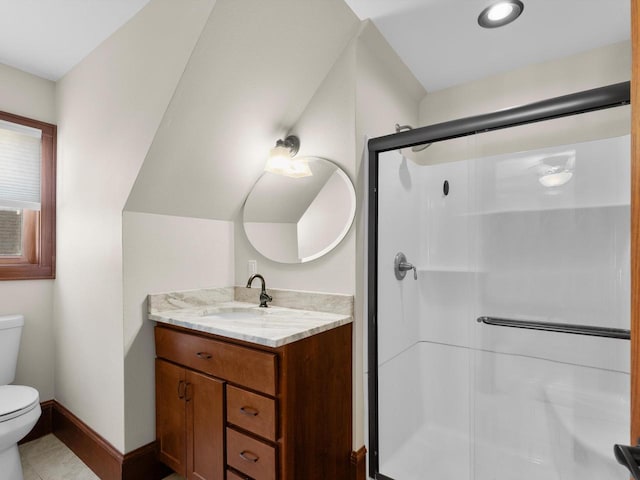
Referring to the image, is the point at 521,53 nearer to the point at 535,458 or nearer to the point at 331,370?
the point at 331,370

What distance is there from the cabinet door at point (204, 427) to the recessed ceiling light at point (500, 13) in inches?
84.8

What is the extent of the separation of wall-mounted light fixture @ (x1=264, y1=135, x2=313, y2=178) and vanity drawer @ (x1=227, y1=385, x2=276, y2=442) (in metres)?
1.19

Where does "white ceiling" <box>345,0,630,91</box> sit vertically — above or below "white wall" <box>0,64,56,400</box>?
above

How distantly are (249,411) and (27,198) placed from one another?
212 centimetres

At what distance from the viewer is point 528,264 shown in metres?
1.98

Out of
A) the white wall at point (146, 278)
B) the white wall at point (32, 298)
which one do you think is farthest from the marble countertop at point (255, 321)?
the white wall at point (32, 298)

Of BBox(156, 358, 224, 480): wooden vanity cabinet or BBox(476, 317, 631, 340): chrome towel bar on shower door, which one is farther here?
BBox(476, 317, 631, 340): chrome towel bar on shower door

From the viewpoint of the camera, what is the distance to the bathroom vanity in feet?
4.54

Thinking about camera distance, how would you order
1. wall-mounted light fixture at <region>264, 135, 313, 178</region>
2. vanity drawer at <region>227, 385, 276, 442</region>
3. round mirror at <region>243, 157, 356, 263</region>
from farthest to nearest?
wall-mounted light fixture at <region>264, 135, 313, 178</region> < round mirror at <region>243, 157, 356, 263</region> < vanity drawer at <region>227, 385, 276, 442</region>

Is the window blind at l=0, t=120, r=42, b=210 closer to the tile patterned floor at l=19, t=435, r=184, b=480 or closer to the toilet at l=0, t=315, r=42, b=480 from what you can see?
the toilet at l=0, t=315, r=42, b=480

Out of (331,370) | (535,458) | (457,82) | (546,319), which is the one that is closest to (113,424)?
(331,370)

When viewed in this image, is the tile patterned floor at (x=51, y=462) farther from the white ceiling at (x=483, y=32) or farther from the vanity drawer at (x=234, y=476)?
the white ceiling at (x=483, y=32)

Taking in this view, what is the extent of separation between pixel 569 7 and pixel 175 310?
2531 mm

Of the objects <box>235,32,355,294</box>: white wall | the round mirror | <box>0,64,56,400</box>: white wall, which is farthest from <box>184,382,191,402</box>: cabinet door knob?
<box>0,64,56,400</box>: white wall
